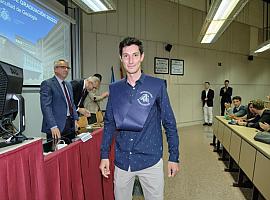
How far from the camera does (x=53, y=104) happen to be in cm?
285

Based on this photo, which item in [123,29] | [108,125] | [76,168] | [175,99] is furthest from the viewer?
[175,99]

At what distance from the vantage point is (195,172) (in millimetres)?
3998

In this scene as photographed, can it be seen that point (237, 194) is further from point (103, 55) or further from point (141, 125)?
point (103, 55)

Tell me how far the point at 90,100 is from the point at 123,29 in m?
3.15

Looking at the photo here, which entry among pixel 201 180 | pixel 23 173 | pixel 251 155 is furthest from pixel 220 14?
pixel 23 173

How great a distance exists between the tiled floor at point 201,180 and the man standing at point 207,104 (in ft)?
11.4

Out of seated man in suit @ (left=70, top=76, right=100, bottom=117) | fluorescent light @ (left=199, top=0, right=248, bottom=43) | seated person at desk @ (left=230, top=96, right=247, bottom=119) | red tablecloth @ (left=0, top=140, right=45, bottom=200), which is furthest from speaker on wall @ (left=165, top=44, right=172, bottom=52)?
red tablecloth @ (left=0, top=140, right=45, bottom=200)

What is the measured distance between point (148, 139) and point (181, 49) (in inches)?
294

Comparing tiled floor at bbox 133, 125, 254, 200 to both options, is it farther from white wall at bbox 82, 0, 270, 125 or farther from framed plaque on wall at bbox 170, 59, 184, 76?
framed plaque on wall at bbox 170, 59, 184, 76

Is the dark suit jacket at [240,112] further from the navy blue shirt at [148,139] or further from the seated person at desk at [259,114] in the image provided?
the navy blue shirt at [148,139]

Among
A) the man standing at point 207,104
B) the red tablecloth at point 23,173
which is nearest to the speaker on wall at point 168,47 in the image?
the man standing at point 207,104

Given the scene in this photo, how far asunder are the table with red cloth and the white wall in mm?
4092

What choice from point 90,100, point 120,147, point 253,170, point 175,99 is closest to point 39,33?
point 90,100

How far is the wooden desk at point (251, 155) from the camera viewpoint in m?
2.47
